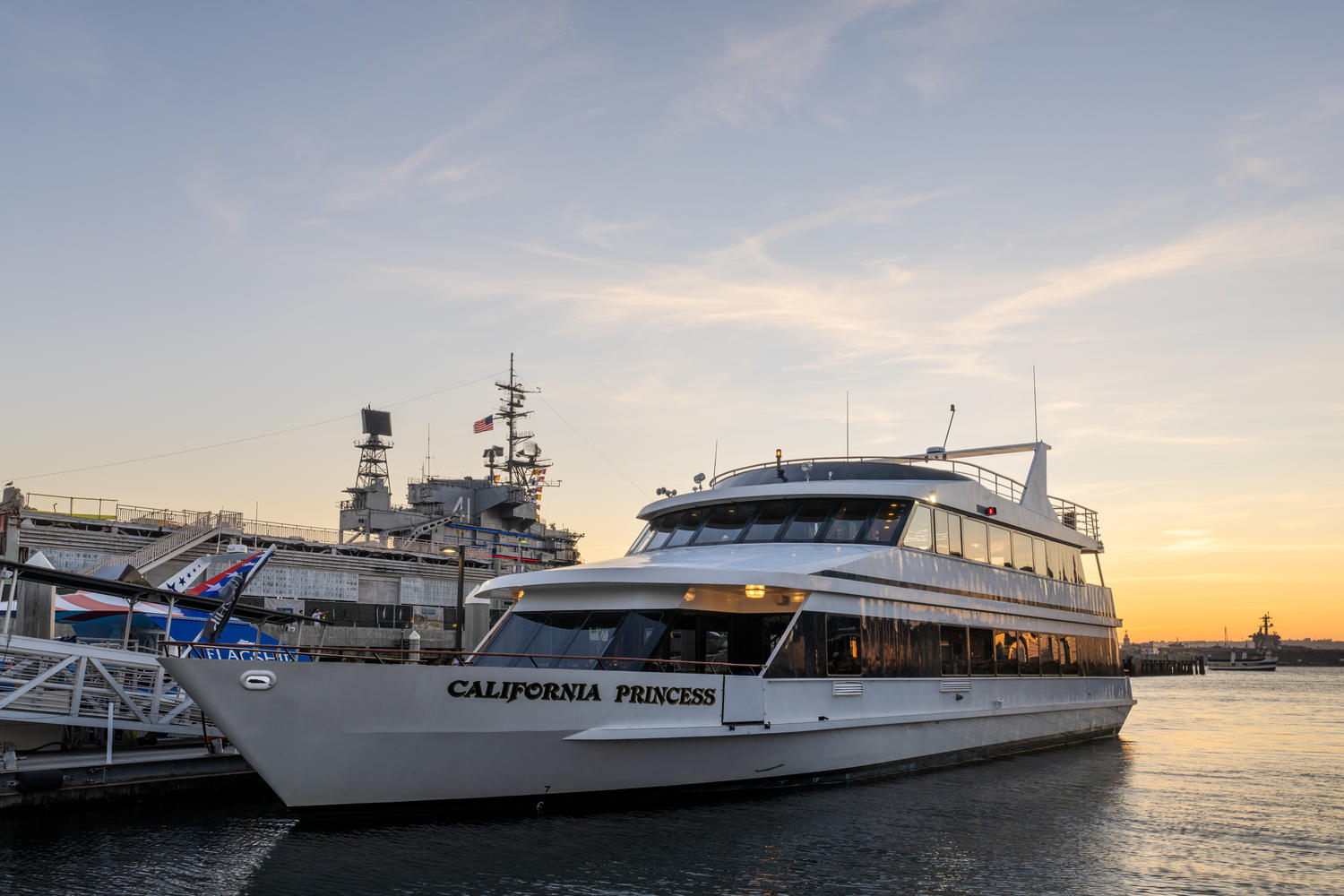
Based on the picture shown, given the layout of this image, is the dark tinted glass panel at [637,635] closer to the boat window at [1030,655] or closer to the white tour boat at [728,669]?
the white tour boat at [728,669]

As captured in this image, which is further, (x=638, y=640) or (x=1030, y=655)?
(x=1030, y=655)

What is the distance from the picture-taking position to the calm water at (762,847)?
11.3 metres

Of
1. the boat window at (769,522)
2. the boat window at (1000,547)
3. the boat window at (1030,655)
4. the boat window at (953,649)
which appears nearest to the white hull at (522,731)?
the boat window at (953,649)

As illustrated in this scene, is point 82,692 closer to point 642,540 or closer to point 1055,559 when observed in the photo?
point 642,540

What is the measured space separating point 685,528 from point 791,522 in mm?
2068

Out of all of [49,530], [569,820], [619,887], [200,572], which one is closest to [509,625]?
[569,820]

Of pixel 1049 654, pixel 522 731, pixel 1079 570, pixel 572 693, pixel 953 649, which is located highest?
pixel 1079 570

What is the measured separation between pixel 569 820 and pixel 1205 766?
1550cm

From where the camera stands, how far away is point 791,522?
1878 cm

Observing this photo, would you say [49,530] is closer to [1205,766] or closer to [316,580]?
[316,580]

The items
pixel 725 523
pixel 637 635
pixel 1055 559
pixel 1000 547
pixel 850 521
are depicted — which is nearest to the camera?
pixel 637 635

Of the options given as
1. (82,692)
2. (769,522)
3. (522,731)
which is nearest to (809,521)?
(769,522)

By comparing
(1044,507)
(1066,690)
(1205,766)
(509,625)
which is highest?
(1044,507)

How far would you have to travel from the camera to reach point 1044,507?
25.5 meters
